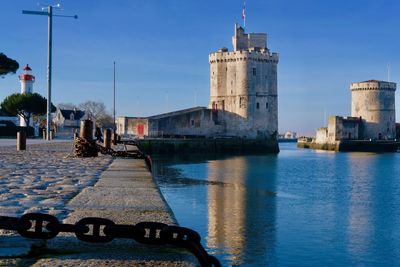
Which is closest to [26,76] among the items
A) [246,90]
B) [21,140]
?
[246,90]

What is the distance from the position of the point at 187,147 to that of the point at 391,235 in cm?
4159

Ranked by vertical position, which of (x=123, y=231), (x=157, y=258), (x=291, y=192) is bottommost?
(x=291, y=192)

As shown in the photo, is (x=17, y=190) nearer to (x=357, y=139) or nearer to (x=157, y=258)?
(x=157, y=258)

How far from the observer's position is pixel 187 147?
50375 millimetres

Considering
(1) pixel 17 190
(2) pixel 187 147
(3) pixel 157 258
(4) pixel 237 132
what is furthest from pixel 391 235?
(4) pixel 237 132

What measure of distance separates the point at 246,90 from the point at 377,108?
25.1 m

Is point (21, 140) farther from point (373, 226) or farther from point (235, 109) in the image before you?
point (235, 109)

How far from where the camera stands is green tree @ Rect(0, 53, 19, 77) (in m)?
31.7

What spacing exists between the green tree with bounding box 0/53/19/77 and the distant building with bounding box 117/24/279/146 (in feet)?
80.1

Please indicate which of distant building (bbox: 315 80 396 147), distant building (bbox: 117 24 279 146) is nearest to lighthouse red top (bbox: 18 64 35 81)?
distant building (bbox: 117 24 279 146)

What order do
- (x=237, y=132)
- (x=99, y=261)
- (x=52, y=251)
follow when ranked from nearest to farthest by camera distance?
(x=99, y=261) → (x=52, y=251) → (x=237, y=132)

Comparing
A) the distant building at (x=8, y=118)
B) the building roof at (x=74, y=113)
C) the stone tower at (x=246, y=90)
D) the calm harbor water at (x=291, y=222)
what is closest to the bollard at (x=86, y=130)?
the calm harbor water at (x=291, y=222)

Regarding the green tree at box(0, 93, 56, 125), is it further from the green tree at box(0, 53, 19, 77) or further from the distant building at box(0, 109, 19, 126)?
the green tree at box(0, 53, 19, 77)

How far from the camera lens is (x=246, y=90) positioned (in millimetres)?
55688
